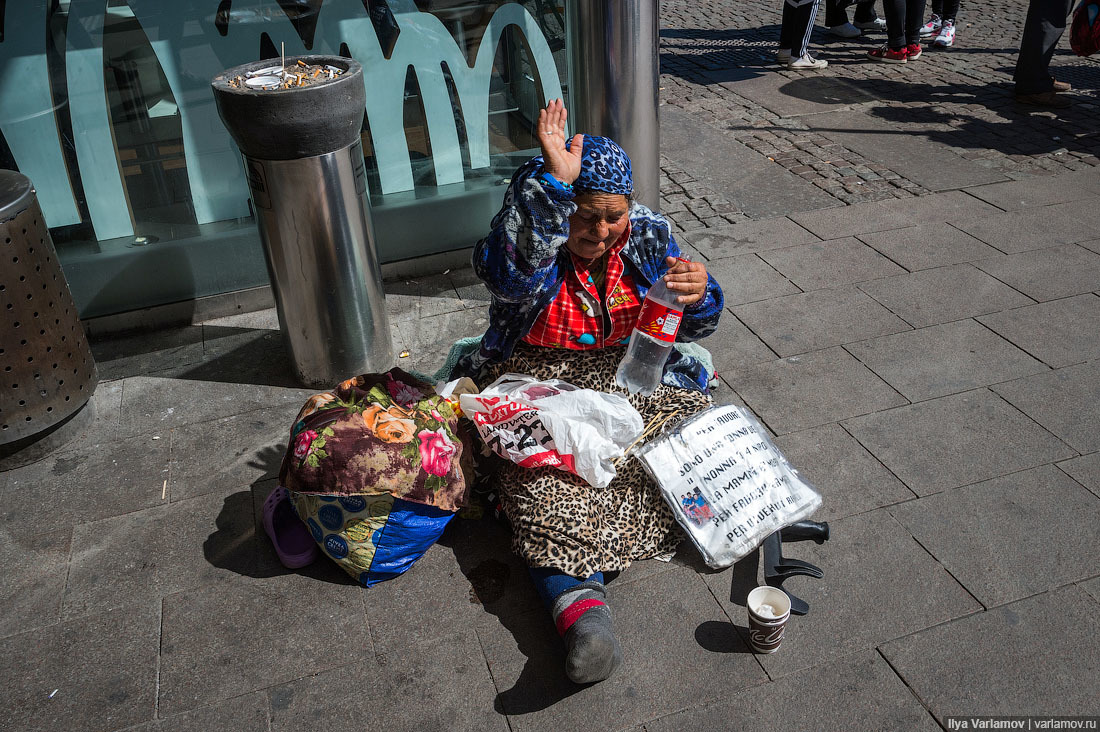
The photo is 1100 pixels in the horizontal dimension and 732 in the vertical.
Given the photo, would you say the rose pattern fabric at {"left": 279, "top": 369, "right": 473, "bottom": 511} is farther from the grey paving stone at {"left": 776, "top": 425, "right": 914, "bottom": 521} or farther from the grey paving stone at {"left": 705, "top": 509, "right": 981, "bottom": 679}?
the grey paving stone at {"left": 776, "top": 425, "right": 914, "bottom": 521}

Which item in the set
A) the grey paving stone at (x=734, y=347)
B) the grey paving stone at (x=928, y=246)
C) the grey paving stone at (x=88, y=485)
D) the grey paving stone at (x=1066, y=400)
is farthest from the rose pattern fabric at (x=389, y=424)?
the grey paving stone at (x=928, y=246)

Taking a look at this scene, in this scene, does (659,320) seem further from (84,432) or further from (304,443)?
(84,432)

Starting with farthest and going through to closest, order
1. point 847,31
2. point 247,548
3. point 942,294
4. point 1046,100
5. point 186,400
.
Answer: point 847,31 < point 1046,100 < point 942,294 < point 186,400 < point 247,548

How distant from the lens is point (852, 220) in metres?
5.70

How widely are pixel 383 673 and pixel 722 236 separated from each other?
12.3 feet

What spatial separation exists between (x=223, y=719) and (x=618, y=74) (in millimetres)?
3466

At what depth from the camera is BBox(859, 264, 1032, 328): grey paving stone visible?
4.62 m

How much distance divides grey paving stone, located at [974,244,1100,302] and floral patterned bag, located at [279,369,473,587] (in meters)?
3.50

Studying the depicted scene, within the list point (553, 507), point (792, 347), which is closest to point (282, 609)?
point (553, 507)

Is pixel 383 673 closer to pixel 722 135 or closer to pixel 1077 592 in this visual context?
pixel 1077 592

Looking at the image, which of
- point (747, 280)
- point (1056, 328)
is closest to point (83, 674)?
point (747, 280)

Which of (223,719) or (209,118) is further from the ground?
(209,118)

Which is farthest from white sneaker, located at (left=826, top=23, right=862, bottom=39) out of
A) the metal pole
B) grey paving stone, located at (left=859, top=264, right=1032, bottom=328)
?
the metal pole

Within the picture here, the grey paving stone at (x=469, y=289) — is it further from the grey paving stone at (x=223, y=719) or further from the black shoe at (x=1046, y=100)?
the black shoe at (x=1046, y=100)
